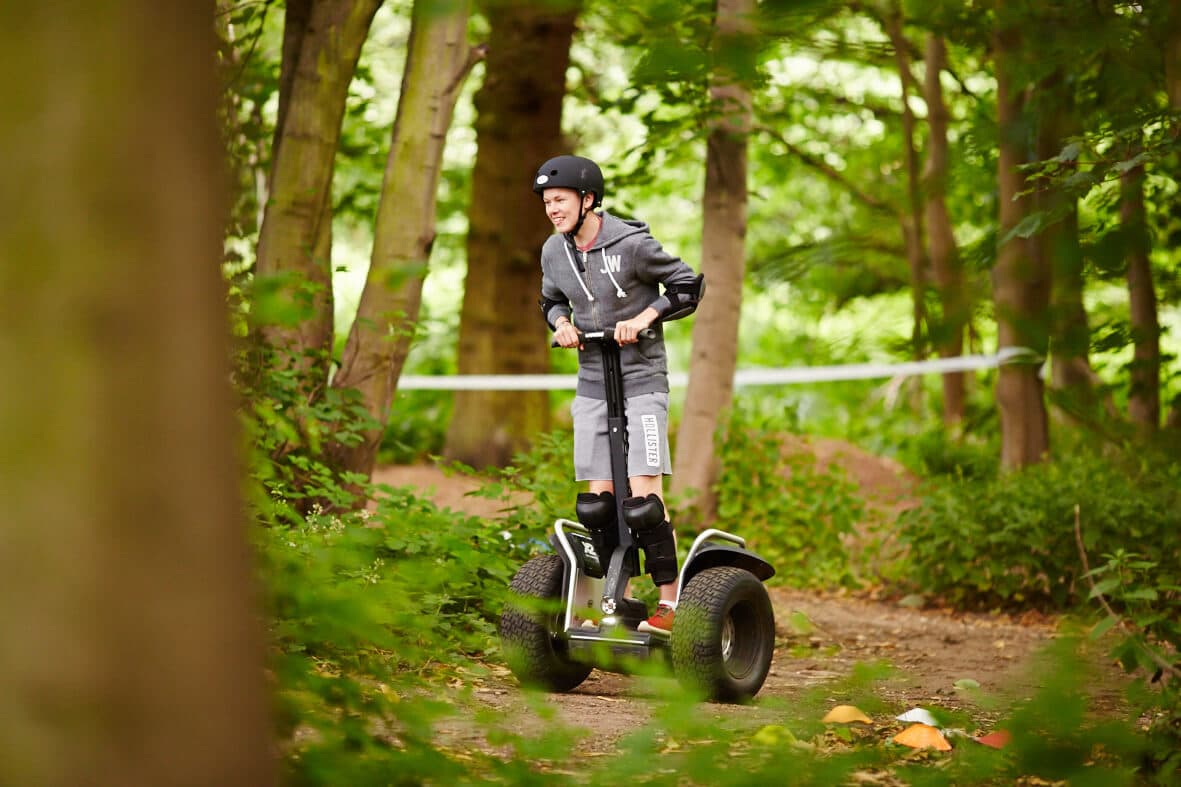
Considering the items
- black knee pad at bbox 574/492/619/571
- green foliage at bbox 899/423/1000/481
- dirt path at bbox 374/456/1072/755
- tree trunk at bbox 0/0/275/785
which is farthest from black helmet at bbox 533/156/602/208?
green foliage at bbox 899/423/1000/481

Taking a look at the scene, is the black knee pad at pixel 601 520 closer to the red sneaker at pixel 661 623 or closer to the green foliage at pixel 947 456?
the red sneaker at pixel 661 623

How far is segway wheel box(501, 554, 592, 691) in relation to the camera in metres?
5.23

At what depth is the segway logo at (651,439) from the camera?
17.4ft

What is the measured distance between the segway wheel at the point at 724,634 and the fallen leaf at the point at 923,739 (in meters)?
0.84

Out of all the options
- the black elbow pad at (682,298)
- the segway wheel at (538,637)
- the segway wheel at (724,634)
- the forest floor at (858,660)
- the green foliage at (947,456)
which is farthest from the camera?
the green foliage at (947,456)

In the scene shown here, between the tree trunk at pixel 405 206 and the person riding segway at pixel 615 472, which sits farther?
the tree trunk at pixel 405 206

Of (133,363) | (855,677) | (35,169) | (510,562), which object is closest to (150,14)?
(35,169)

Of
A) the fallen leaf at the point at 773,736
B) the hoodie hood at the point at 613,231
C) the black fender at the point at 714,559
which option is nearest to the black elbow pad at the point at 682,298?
the hoodie hood at the point at 613,231

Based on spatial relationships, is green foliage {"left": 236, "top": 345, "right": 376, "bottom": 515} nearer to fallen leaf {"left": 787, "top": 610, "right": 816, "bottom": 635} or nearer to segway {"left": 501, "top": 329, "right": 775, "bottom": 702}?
segway {"left": 501, "top": 329, "right": 775, "bottom": 702}

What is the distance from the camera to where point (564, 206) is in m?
5.43

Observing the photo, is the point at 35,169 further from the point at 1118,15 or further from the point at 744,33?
the point at 1118,15

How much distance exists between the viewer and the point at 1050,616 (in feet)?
28.8

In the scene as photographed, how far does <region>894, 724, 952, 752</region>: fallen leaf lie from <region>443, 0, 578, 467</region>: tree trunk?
915 cm

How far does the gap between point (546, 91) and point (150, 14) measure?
12.0 m
